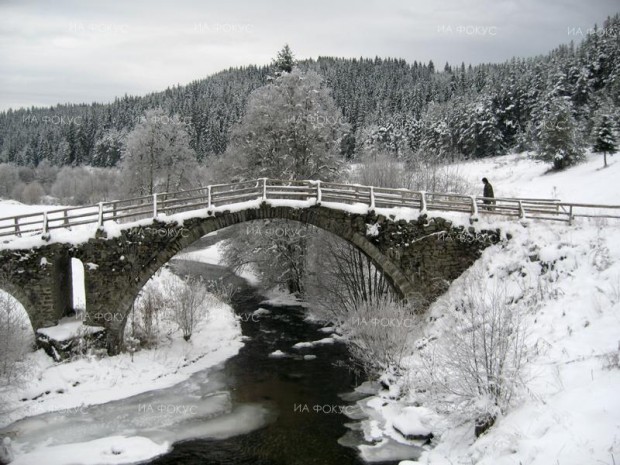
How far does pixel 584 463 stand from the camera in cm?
776

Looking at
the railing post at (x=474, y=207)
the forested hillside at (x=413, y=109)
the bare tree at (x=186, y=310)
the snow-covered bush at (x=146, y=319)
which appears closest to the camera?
the railing post at (x=474, y=207)

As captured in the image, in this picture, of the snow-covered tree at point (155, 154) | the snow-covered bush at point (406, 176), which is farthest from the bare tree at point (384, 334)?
the snow-covered tree at point (155, 154)

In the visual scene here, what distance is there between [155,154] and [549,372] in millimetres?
34827

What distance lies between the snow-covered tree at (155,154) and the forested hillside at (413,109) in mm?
2282

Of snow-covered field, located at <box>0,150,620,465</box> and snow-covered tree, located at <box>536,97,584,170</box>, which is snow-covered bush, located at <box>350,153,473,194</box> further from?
snow-covered tree, located at <box>536,97,584,170</box>

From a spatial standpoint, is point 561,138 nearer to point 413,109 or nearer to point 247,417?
point 247,417

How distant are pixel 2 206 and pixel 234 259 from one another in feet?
92.1

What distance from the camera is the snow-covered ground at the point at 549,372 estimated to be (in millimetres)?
8742

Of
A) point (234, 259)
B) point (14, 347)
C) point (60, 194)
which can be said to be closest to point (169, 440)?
point (14, 347)

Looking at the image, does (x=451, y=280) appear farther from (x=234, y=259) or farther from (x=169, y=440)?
(x=234, y=259)

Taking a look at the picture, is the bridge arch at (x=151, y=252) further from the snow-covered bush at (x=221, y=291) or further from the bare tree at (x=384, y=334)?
the snow-covered bush at (x=221, y=291)

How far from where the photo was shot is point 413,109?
3738 inches

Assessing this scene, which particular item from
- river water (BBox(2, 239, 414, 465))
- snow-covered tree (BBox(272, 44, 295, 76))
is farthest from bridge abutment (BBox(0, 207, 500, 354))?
snow-covered tree (BBox(272, 44, 295, 76))

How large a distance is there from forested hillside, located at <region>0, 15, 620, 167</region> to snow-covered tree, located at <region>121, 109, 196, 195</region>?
2.28m
